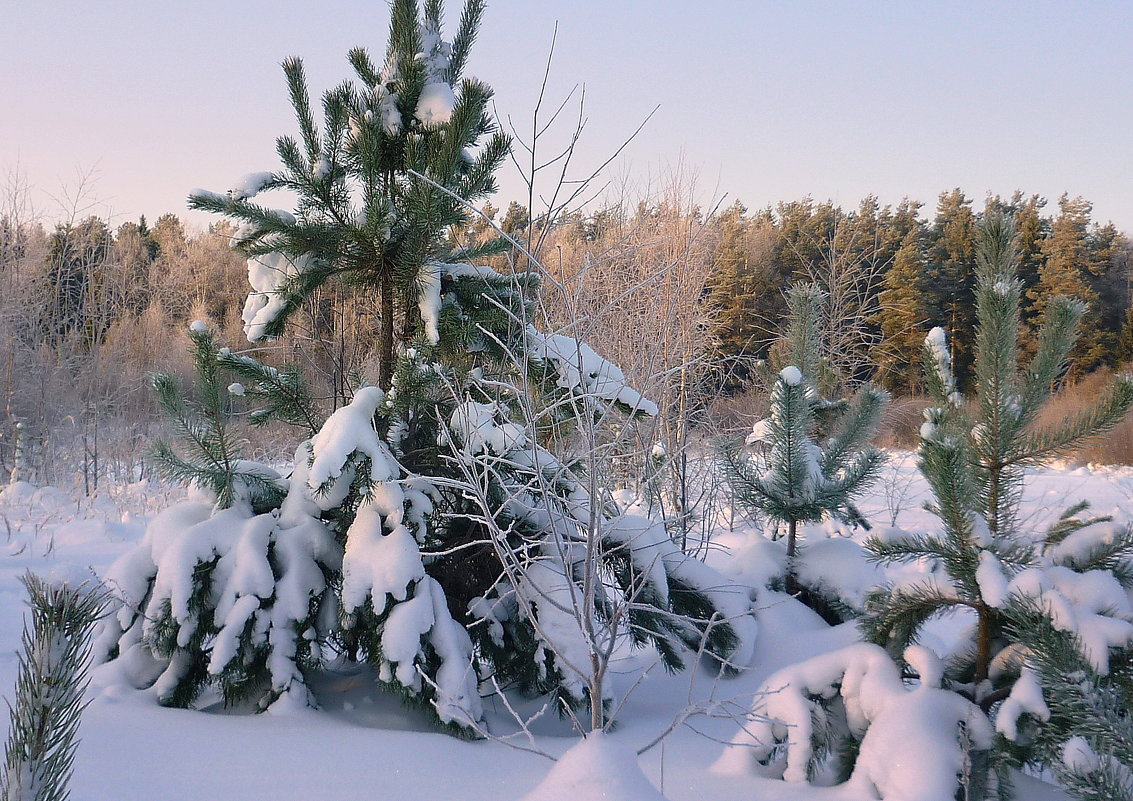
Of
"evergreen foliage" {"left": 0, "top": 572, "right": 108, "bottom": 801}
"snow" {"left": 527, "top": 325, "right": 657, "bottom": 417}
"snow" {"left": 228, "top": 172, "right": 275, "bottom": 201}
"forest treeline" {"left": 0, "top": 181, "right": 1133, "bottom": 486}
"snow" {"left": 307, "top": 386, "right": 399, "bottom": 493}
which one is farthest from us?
"forest treeline" {"left": 0, "top": 181, "right": 1133, "bottom": 486}

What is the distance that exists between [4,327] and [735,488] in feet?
33.1

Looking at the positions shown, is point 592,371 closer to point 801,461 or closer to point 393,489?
point 393,489

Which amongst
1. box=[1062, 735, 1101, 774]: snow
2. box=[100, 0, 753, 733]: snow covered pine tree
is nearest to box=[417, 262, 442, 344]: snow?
box=[100, 0, 753, 733]: snow covered pine tree

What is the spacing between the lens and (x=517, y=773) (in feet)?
8.07

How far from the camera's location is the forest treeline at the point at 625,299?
161 inches

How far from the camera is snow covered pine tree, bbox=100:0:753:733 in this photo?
2.71 metres

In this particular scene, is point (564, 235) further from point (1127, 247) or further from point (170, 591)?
point (1127, 247)

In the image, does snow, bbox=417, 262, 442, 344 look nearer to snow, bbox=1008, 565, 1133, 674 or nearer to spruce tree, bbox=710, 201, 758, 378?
snow, bbox=1008, 565, 1133, 674

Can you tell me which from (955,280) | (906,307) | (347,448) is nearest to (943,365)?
(347,448)

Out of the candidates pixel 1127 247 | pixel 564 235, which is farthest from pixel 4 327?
pixel 1127 247

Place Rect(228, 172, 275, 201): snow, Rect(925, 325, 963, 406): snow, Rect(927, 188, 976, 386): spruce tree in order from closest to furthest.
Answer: Rect(925, 325, 963, 406): snow → Rect(228, 172, 275, 201): snow → Rect(927, 188, 976, 386): spruce tree

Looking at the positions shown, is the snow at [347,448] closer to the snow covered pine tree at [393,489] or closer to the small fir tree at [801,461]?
the snow covered pine tree at [393,489]

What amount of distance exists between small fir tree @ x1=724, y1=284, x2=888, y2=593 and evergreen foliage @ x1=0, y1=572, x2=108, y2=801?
303 cm

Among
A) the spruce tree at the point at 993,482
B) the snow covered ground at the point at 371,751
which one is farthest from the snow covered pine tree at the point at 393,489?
the spruce tree at the point at 993,482
